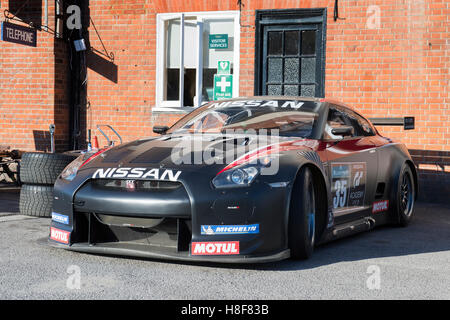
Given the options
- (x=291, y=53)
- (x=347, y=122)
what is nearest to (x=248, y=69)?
(x=291, y=53)

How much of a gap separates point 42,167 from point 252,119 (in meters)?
2.43

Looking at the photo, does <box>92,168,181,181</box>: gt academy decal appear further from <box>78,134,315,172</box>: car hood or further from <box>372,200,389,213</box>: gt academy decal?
<box>372,200,389,213</box>: gt academy decal

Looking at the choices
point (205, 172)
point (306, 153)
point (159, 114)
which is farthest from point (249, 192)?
point (159, 114)

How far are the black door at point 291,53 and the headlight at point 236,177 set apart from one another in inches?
249

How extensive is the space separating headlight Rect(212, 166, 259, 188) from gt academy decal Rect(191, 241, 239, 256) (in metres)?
0.39

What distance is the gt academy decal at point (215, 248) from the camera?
4.37m

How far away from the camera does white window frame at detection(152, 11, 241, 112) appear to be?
1103 cm

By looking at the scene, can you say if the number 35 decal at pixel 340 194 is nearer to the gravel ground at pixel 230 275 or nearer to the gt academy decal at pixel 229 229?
the gravel ground at pixel 230 275

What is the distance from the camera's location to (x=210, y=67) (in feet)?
37.1

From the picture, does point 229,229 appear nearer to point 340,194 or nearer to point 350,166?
point 340,194

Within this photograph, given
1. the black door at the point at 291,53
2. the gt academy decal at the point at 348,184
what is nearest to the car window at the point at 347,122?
the gt academy decal at the point at 348,184

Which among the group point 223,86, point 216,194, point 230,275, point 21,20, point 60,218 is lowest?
point 230,275
